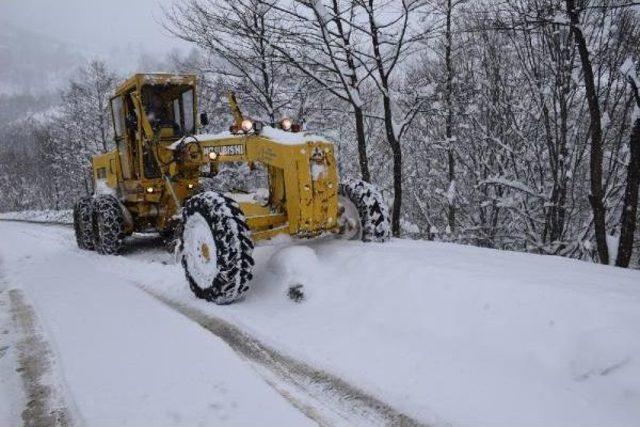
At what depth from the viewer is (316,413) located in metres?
2.92

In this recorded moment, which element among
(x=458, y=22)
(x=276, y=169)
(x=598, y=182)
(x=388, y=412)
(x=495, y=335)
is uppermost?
(x=458, y=22)

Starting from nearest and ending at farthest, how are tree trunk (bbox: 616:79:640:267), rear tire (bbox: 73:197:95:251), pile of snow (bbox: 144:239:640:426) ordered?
pile of snow (bbox: 144:239:640:426) < tree trunk (bbox: 616:79:640:267) < rear tire (bbox: 73:197:95:251)

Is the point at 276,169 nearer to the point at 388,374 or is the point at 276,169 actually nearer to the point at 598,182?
the point at 388,374

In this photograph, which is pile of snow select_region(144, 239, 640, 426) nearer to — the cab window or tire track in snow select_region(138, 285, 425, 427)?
tire track in snow select_region(138, 285, 425, 427)

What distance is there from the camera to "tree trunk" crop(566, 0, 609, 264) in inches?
247

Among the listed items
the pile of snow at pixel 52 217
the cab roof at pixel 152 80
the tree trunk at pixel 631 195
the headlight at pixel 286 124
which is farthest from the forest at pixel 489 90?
the pile of snow at pixel 52 217

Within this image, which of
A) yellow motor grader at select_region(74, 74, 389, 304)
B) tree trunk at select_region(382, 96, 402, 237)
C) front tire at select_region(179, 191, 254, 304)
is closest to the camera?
front tire at select_region(179, 191, 254, 304)

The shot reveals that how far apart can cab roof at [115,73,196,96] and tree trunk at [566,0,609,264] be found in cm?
572

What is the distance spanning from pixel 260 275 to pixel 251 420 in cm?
261

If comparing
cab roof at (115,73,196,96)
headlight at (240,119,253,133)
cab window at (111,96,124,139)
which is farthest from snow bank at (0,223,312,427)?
cab window at (111,96,124,139)

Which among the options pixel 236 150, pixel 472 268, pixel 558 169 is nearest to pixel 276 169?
pixel 236 150

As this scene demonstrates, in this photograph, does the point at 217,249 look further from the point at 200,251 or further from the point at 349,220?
the point at 349,220

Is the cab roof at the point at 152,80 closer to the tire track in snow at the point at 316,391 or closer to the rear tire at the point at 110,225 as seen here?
the rear tire at the point at 110,225

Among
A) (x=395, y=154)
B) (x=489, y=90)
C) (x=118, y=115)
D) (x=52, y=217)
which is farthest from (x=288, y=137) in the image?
(x=52, y=217)
